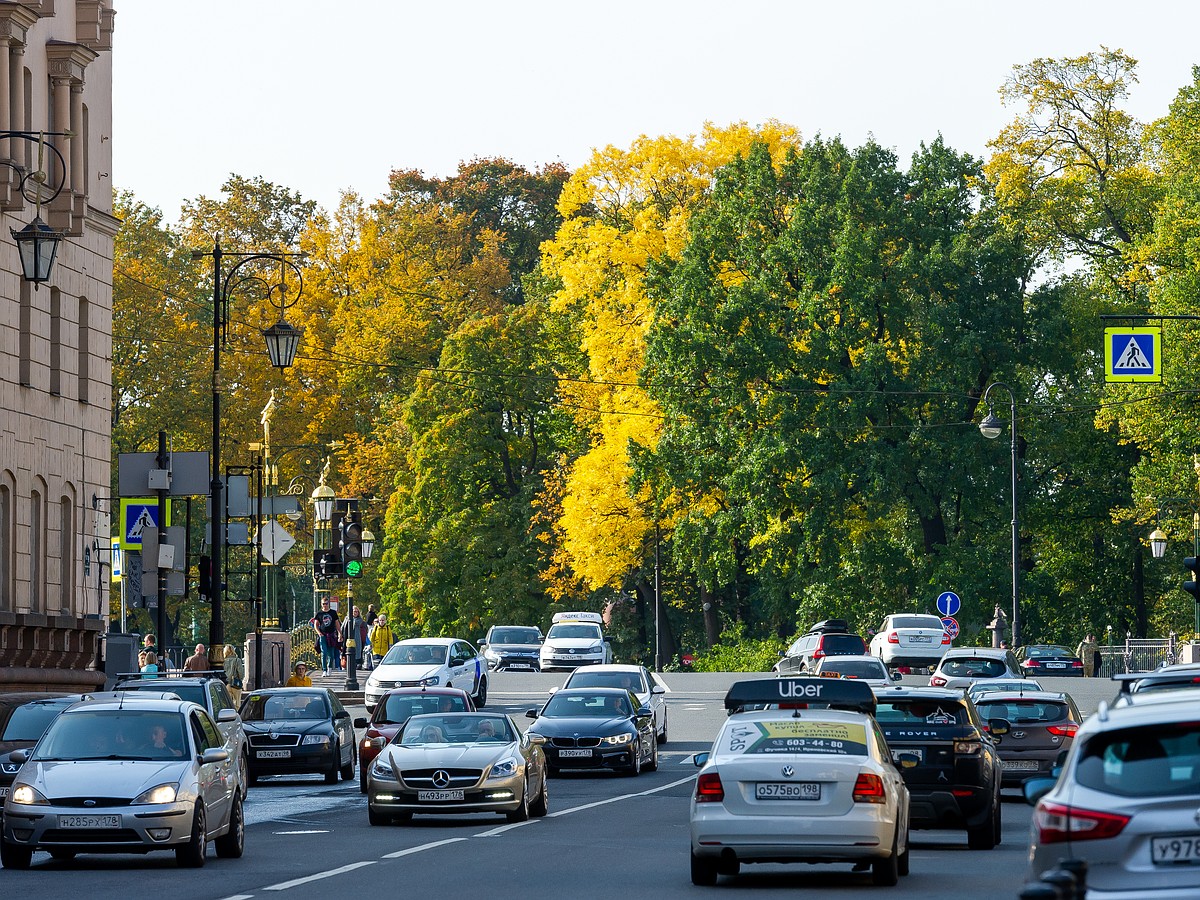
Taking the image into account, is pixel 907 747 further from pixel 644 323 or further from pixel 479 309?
pixel 479 309

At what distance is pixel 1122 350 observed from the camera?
3978 cm

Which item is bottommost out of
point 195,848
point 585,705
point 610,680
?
point 195,848

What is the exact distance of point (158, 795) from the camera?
19.6 m

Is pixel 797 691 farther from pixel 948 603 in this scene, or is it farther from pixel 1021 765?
pixel 948 603

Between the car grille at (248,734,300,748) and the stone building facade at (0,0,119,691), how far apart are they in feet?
23.2

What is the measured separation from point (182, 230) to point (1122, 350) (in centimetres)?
5486

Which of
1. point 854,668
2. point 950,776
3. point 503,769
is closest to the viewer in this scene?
point 950,776

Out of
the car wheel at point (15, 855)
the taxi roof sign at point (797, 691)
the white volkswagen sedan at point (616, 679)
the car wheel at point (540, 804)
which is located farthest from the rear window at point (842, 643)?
the car wheel at point (15, 855)

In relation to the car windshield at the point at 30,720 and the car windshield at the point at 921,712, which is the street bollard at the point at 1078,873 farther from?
the car windshield at the point at 30,720

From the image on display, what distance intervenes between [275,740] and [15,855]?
1395cm

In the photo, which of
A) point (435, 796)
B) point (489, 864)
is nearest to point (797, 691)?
point (435, 796)

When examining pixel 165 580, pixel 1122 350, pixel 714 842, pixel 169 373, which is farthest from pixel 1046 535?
pixel 714 842

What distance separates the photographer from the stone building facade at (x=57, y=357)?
1679 inches

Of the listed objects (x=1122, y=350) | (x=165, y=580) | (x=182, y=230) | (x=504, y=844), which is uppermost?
(x=182, y=230)
